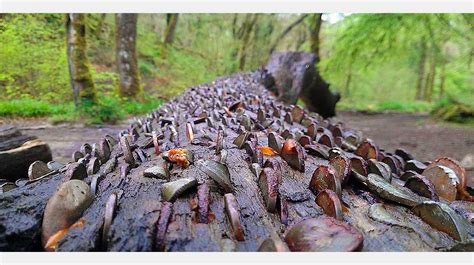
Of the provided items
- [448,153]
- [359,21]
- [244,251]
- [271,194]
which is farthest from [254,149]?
[359,21]

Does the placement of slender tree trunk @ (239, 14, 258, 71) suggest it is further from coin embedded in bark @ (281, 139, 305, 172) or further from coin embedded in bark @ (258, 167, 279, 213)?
coin embedded in bark @ (258, 167, 279, 213)

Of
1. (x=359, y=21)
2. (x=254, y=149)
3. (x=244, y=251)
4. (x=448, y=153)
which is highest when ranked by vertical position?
(x=359, y=21)

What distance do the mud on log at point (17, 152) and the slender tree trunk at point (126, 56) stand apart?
5.29 m

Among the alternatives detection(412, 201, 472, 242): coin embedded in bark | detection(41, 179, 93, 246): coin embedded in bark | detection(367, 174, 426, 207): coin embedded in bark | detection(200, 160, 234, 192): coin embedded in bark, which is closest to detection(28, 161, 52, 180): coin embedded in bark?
detection(41, 179, 93, 246): coin embedded in bark

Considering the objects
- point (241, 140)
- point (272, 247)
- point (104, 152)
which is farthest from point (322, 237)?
point (104, 152)

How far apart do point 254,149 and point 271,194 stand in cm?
46

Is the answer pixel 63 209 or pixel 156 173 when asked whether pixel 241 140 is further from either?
pixel 63 209

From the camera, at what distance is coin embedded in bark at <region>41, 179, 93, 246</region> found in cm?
115

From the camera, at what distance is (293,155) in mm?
1664

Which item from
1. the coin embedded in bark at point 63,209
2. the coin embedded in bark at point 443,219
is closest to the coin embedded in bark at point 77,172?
the coin embedded in bark at point 63,209

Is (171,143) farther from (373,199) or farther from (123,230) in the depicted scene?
(373,199)

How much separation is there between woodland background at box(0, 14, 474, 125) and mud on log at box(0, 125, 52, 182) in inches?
6.1
